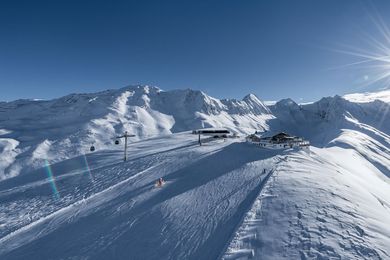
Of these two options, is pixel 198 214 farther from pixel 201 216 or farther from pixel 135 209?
pixel 135 209

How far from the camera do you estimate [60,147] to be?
172250 millimetres

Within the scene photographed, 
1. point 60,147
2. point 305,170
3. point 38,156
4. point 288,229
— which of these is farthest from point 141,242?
point 60,147

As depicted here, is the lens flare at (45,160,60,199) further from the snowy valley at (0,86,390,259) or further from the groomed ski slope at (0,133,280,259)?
the groomed ski slope at (0,133,280,259)

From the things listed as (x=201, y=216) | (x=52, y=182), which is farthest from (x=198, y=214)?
(x=52, y=182)

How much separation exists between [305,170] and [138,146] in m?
32.3

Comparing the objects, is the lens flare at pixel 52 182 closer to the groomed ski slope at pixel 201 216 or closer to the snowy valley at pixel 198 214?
the snowy valley at pixel 198 214

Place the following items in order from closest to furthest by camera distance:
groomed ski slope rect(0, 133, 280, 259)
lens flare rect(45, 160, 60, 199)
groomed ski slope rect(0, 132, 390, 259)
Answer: groomed ski slope rect(0, 132, 390, 259)
groomed ski slope rect(0, 133, 280, 259)
lens flare rect(45, 160, 60, 199)

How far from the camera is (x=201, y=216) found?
1653 cm

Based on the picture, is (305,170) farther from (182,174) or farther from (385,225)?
(182,174)

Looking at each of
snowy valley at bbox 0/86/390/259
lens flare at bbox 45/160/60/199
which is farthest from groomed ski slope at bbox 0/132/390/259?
lens flare at bbox 45/160/60/199

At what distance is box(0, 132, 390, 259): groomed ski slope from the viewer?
12297mm

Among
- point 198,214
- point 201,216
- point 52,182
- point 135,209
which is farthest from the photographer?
point 52,182

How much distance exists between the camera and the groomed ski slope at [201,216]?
12297 mm

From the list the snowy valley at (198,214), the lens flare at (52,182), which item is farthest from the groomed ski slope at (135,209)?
the lens flare at (52,182)
